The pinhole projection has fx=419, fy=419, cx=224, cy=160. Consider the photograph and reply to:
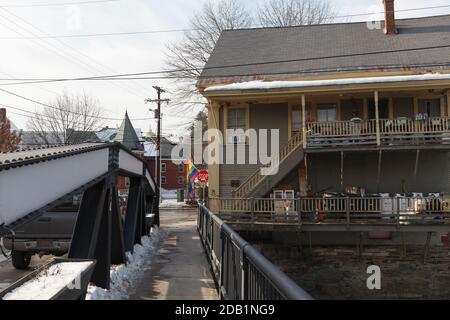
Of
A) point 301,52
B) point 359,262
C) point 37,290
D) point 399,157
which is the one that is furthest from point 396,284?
point 37,290

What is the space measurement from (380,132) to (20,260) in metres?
13.3

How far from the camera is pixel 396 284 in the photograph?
16094 millimetres

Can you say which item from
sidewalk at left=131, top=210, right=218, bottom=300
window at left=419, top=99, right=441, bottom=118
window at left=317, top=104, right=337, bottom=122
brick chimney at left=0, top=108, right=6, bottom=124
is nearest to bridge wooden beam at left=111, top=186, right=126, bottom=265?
sidewalk at left=131, top=210, right=218, bottom=300

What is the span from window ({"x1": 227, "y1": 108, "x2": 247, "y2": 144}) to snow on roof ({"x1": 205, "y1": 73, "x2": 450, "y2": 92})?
1.58 metres

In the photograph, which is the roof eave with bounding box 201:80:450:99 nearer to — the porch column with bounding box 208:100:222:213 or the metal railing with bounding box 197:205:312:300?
the porch column with bounding box 208:100:222:213

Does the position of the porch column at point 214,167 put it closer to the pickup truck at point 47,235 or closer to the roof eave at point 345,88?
the roof eave at point 345,88

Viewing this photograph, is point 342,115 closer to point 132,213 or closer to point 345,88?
point 345,88

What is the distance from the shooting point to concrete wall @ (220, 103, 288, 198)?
Result: 721 inches

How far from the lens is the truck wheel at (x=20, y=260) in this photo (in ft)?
32.4

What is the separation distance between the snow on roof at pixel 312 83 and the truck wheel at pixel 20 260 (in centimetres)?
984

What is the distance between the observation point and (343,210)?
607 inches
